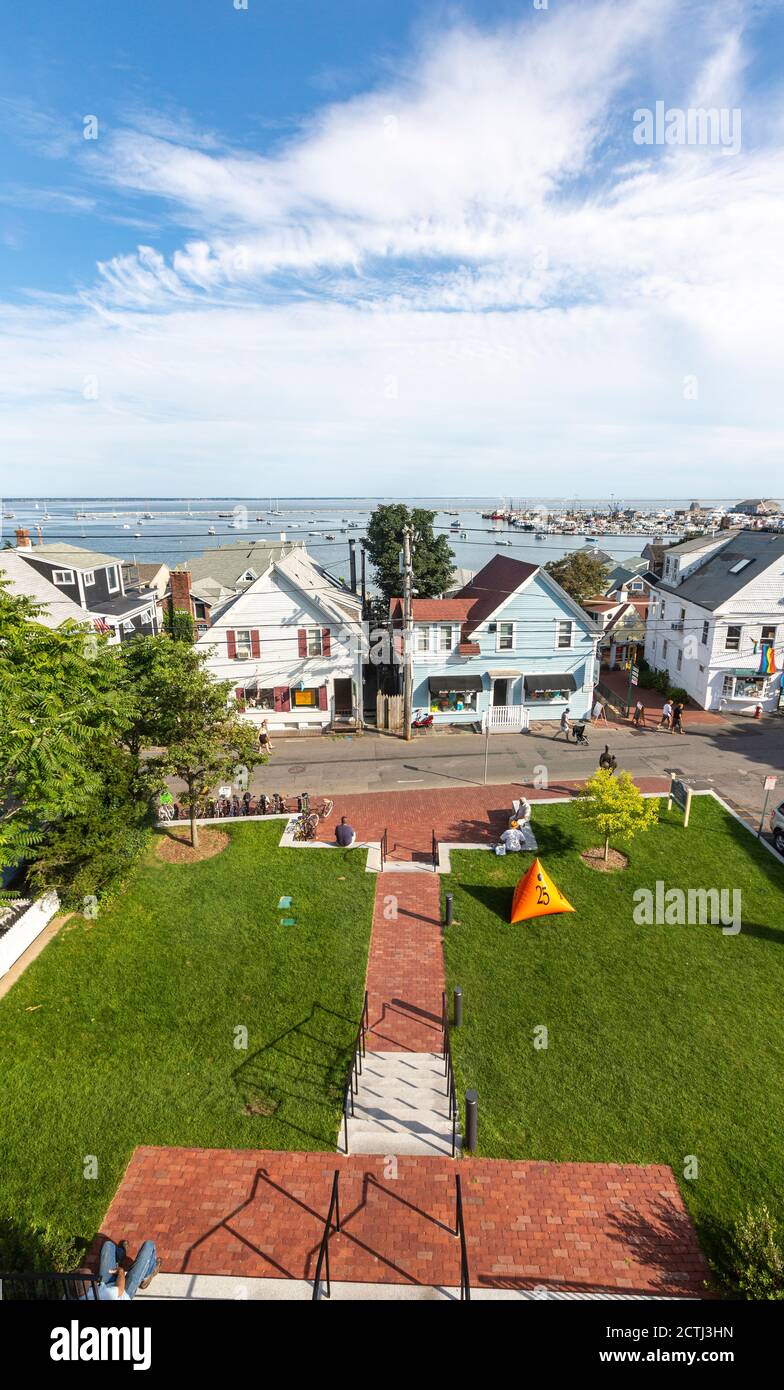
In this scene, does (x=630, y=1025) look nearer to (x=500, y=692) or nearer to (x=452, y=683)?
(x=452, y=683)

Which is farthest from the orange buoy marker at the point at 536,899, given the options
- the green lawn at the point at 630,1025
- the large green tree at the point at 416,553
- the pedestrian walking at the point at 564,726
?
the large green tree at the point at 416,553

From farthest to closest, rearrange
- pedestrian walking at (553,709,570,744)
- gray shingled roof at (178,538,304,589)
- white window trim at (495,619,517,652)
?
gray shingled roof at (178,538,304,589), white window trim at (495,619,517,652), pedestrian walking at (553,709,570,744)

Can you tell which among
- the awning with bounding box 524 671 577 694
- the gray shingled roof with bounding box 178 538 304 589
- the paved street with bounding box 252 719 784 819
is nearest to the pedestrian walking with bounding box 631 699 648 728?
the paved street with bounding box 252 719 784 819

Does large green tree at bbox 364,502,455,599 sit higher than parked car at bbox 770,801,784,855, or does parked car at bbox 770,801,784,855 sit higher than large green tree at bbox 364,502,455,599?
large green tree at bbox 364,502,455,599

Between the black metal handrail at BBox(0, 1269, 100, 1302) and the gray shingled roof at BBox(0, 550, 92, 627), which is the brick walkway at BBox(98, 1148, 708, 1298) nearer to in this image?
the black metal handrail at BBox(0, 1269, 100, 1302)

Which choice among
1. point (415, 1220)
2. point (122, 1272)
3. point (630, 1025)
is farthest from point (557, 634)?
point (122, 1272)

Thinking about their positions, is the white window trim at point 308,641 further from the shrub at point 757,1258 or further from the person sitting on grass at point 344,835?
the shrub at point 757,1258
